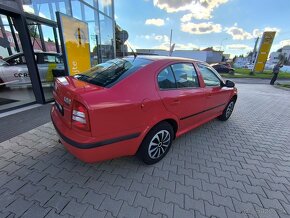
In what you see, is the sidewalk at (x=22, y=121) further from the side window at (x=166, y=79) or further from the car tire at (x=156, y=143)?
the side window at (x=166, y=79)

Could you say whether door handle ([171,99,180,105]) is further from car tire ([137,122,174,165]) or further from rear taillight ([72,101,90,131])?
rear taillight ([72,101,90,131])

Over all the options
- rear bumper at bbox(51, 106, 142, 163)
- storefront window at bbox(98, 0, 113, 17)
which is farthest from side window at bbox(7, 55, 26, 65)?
rear bumper at bbox(51, 106, 142, 163)

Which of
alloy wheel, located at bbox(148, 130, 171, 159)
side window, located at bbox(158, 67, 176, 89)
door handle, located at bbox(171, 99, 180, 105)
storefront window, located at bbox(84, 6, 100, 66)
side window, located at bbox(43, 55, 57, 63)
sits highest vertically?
storefront window, located at bbox(84, 6, 100, 66)

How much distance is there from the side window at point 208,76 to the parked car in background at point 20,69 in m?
5.93

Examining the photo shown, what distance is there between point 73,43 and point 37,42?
3.58m

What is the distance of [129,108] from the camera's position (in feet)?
6.51

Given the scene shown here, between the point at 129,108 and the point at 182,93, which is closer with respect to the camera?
the point at 129,108

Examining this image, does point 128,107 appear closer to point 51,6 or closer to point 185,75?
point 185,75

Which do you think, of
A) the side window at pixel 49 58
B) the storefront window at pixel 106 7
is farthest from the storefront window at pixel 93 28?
the side window at pixel 49 58

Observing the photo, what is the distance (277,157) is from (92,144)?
332 cm

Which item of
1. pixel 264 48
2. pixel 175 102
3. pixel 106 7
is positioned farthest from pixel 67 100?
pixel 264 48

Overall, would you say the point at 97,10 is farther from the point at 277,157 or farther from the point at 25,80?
the point at 277,157

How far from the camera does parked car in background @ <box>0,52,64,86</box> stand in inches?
251

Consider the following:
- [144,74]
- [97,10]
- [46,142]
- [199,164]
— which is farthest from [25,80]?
[199,164]
